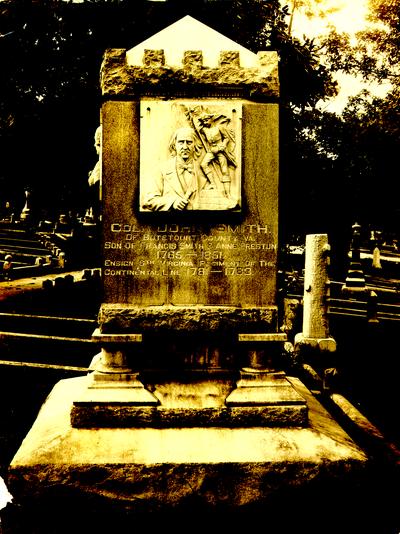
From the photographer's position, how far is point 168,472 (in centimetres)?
328

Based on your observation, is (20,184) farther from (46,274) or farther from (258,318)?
(258,318)

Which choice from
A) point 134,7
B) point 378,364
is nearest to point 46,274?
point 134,7

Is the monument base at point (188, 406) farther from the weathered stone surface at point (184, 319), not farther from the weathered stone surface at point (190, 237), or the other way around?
the weathered stone surface at point (190, 237)

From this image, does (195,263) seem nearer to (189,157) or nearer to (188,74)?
(189,157)

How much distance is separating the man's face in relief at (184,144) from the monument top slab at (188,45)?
0.50 m

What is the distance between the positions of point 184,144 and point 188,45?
79 centimetres

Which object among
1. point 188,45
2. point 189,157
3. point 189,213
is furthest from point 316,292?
point 188,45

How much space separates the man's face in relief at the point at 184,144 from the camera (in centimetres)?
375

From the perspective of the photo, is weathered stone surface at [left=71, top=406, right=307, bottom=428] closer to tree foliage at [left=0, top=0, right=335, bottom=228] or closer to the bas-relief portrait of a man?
the bas-relief portrait of a man

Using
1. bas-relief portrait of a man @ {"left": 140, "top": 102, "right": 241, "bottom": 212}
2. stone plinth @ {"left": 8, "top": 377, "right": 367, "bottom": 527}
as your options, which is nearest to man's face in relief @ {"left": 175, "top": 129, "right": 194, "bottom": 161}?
bas-relief portrait of a man @ {"left": 140, "top": 102, "right": 241, "bottom": 212}

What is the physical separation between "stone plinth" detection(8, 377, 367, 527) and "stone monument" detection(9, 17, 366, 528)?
3.8 inches

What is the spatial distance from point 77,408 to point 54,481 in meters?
0.49

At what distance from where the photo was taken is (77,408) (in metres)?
3.57

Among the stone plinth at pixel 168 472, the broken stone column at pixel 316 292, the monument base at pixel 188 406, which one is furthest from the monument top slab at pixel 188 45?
the broken stone column at pixel 316 292
